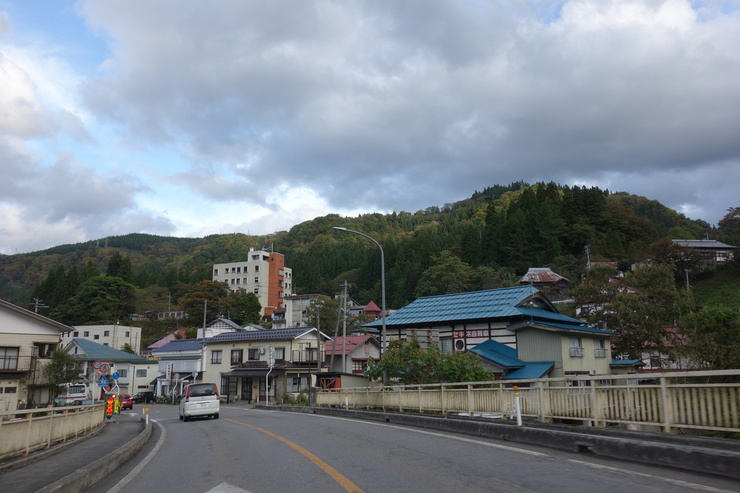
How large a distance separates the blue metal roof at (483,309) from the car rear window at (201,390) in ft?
49.9

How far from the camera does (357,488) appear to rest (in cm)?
659

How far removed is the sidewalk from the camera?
7.04 meters

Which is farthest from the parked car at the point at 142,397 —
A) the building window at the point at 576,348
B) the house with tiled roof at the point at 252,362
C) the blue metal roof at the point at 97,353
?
the building window at the point at 576,348

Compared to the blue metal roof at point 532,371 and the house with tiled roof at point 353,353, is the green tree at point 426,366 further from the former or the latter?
the house with tiled roof at point 353,353

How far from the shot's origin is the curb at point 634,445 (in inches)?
275

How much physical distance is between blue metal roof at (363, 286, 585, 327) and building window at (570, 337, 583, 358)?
7.64ft

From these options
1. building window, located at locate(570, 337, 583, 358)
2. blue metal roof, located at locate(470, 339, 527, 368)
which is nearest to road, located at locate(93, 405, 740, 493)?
blue metal roof, located at locate(470, 339, 527, 368)

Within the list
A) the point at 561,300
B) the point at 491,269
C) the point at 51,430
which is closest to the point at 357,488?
the point at 51,430

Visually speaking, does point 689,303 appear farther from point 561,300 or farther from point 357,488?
point 357,488

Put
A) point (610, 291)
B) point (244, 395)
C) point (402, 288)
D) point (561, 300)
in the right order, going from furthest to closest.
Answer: point (402, 288)
point (561, 300)
point (244, 395)
point (610, 291)

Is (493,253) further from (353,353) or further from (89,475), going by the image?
(89,475)

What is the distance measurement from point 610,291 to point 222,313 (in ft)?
237

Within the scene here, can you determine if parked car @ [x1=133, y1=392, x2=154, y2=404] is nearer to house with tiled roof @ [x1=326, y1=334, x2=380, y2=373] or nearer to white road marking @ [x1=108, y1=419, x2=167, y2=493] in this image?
house with tiled roof @ [x1=326, y1=334, x2=380, y2=373]

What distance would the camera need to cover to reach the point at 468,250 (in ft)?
309
